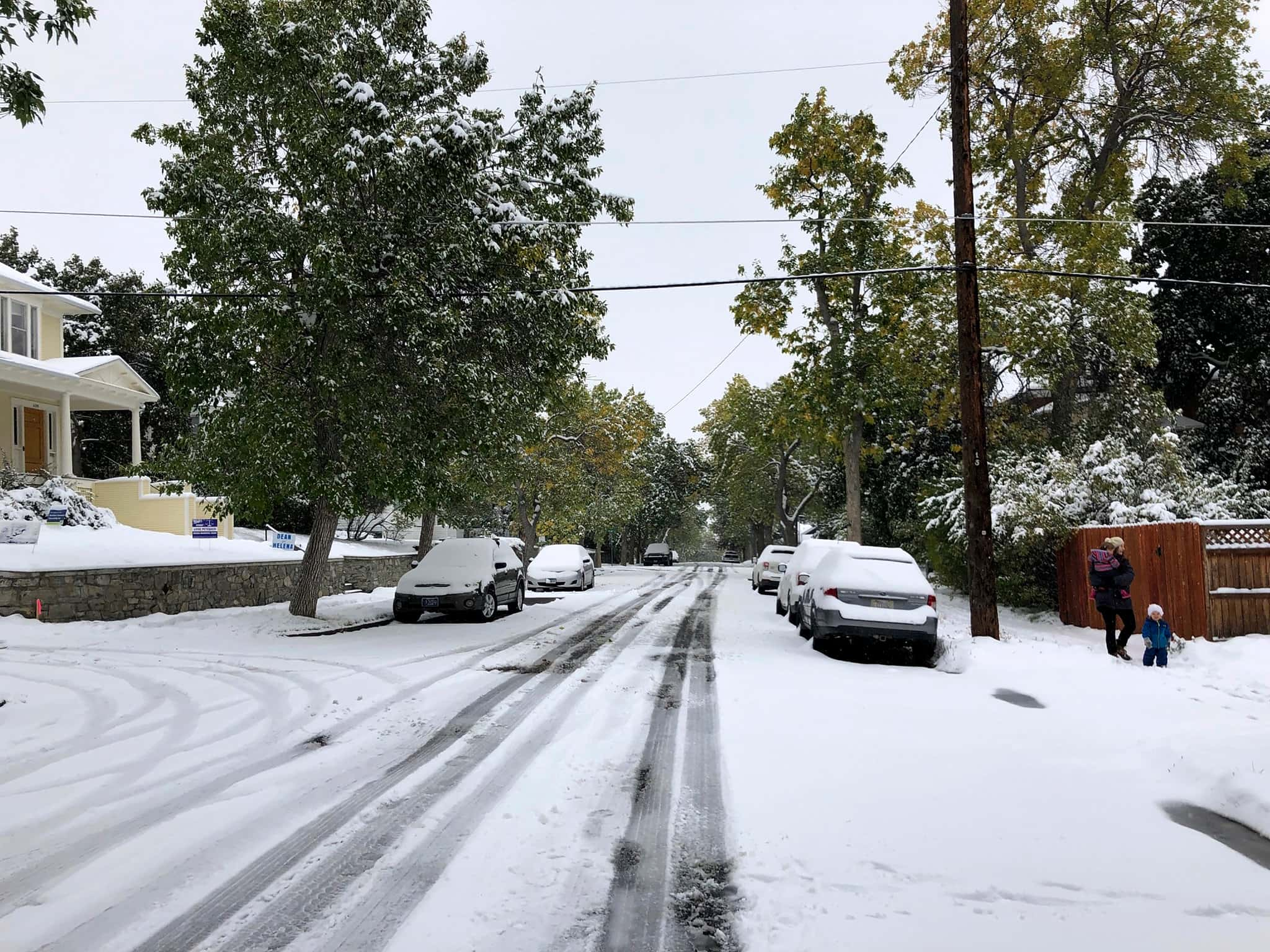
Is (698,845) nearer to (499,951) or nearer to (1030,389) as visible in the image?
(499,951)

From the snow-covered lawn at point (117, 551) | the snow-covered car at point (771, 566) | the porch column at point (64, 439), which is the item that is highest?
the porch column at point (64, 439)

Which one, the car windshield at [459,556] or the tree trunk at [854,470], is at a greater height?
the tree trunk at [854,470]

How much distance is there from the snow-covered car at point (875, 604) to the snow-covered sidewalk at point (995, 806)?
4.62ft

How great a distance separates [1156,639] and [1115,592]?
2.55 feet

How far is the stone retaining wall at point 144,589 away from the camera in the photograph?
13.3 metres

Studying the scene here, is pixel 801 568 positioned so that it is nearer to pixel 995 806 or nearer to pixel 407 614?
pixel 407 614

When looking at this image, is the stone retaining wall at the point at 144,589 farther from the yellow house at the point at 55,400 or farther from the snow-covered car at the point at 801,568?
the snow-covered car at the point at 801,568

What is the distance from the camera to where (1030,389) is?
913 inches

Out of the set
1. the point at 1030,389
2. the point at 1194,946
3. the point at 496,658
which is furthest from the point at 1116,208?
the point at 1194,946

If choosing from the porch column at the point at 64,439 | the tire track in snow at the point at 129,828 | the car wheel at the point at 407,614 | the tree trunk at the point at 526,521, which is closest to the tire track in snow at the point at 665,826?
the tire track in snow at the point at 129,828

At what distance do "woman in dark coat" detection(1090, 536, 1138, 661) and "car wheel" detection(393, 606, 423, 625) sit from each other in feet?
36.9

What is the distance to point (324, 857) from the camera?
411 centimetres

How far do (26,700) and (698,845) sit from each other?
23.3 ft

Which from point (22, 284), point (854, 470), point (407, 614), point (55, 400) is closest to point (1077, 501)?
point (854, 470)
